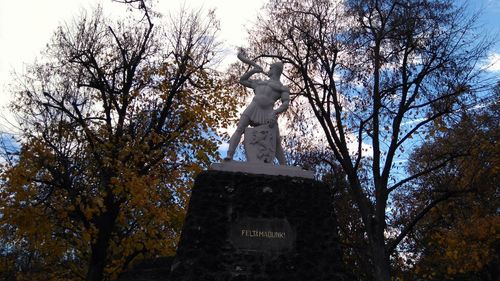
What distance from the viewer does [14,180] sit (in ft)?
38.1

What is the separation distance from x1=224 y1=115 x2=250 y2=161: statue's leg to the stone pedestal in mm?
513

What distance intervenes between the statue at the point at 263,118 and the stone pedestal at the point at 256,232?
0.62 m

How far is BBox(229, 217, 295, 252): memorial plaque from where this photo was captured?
7898 mm

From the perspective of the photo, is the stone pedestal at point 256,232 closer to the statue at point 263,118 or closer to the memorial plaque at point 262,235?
the memorial plaque at point 262,235

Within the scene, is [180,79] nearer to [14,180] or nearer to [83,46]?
[83,46]

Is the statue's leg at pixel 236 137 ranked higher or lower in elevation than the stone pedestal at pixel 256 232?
higher

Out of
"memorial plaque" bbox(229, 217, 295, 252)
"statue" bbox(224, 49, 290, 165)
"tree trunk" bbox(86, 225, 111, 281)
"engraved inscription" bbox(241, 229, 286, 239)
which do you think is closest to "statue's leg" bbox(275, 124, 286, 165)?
"statue" bbox(224, 49, 290, 165)

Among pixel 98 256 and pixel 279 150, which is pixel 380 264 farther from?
pixel 98 256

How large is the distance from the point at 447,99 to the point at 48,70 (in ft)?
40.0

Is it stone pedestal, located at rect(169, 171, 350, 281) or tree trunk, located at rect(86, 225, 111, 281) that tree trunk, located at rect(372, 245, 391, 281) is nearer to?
stone pedestal, located at rect(169, 171, 350, 281)

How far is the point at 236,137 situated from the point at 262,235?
1995mm

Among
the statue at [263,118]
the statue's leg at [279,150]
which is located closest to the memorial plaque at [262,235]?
the statue at [263,118]

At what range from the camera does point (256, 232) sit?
8.00 meters

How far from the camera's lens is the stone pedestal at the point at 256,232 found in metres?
7.69
